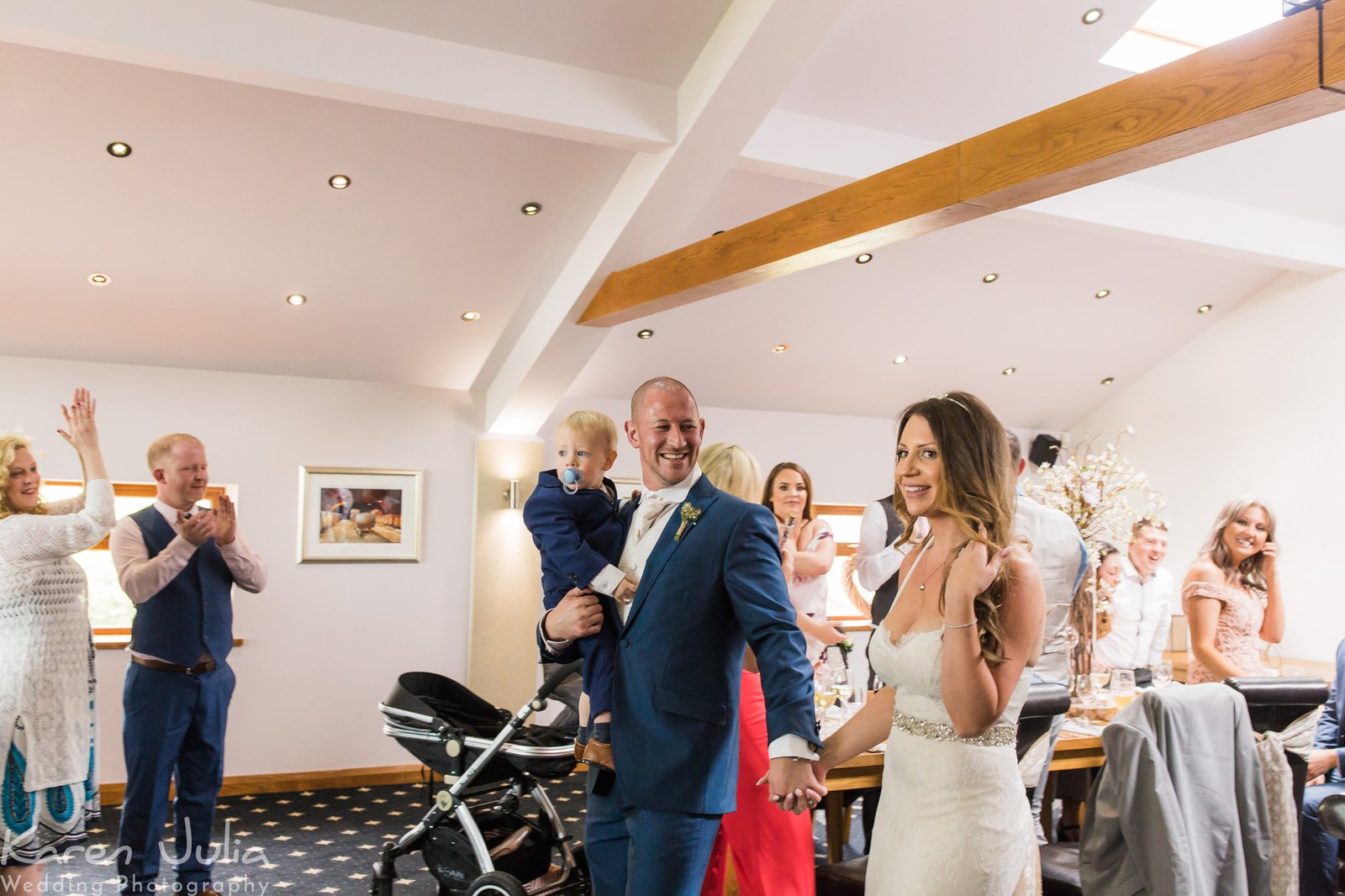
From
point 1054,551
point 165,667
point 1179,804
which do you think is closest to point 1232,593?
point 1054,551

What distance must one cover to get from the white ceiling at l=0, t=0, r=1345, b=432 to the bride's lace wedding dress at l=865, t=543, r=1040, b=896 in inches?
112

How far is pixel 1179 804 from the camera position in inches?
106

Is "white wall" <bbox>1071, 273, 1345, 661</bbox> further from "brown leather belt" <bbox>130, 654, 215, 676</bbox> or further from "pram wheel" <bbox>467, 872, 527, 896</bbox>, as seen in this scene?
"brown leather belt" <bbox>130, 654, 215, 676</bbox>

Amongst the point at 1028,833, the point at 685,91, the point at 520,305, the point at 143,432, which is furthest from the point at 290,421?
the point at 1028,833

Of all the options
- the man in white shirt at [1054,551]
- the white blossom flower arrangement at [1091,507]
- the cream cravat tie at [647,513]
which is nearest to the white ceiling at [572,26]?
the man in white shirt at [1054,551]

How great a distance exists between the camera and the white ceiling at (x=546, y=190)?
4148 mm

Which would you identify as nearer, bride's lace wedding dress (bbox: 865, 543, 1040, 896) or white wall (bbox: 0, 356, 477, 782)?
bride's lace wedding dress (bbox: 865, 543, 1040, 896)

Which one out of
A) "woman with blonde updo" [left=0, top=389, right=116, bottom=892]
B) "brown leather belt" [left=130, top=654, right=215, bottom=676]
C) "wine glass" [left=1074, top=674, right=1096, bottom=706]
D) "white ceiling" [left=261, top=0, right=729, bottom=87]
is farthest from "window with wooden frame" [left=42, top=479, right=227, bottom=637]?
"wine glass" [left=1074, top=674, right=1096, bottom=706]

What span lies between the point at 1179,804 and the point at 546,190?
3798 millimetres

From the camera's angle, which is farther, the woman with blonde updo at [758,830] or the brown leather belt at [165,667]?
the brown leather belt at [165,667]

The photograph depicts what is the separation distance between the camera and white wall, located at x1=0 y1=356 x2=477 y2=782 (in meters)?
6.01

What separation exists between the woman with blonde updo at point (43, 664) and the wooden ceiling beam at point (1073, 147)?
104 inches

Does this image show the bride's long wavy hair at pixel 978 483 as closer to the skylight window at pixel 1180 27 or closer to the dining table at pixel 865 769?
the dining table at pixel 865 769

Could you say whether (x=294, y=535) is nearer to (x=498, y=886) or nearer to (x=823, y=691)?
(x=498, y=886)
